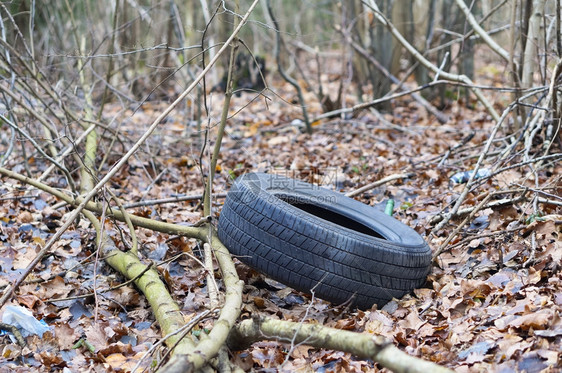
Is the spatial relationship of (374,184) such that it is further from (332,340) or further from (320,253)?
(332,340)

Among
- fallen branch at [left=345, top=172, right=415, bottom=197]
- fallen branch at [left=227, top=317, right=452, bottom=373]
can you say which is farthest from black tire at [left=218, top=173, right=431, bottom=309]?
fallen branch at [left=345, top=172, right=415, bottom=197]

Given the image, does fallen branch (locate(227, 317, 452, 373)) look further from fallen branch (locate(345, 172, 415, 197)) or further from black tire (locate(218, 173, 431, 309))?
fallen branch (locate(345, 172, 415, 197))

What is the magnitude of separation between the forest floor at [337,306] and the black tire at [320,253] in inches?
5.7

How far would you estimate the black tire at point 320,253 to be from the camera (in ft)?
11.5

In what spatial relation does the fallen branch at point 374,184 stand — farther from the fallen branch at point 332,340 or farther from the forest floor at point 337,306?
the fallen branch at point 332,340

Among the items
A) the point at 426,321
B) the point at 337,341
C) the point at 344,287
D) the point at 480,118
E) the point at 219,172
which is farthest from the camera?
the point at 480,118

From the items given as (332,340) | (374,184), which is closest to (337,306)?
(332,340)

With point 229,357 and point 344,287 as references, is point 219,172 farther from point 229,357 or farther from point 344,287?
point 229,357

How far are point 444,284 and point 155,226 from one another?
7.18 ft

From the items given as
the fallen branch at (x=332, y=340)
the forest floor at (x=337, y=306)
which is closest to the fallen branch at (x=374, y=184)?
the forest floor at (x=337, y=306)

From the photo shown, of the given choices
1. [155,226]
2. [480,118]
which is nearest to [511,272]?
[155,226]

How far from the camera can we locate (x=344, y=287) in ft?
11.5

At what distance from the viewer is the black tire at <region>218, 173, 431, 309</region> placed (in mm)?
3490

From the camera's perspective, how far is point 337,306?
359 cm
